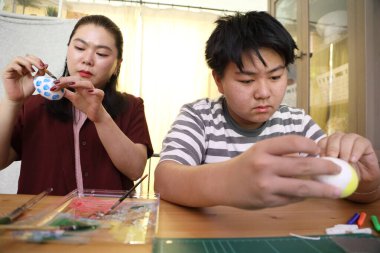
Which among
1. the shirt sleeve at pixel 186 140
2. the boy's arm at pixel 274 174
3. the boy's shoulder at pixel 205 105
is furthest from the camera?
the boy's shoulder at pixel 205 105

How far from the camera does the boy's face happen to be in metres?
0.80

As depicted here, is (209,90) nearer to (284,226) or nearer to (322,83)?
(322,83)

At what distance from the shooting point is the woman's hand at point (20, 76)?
88 centimetres

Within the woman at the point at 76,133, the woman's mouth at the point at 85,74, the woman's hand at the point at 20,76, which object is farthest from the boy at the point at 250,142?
the woman's hand at the point at 20,76

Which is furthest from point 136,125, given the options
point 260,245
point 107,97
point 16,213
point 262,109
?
point 260,245

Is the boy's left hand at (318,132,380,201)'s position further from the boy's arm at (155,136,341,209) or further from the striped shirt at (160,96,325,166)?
the striped shirt at (160,96,325,166)

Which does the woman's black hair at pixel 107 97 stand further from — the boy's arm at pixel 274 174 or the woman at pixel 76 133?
the boy's arm at pixel 274 174

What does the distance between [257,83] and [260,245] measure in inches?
18.2

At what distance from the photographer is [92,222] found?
1.59 ft

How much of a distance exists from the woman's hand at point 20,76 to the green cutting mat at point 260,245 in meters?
0.68

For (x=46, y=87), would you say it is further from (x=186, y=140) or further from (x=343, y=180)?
(x=343, y=180)

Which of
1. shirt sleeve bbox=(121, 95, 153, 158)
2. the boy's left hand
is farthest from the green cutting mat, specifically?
shirt sleeve bbox=(121, 95, 153, 158)

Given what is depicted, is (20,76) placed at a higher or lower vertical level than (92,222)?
higher

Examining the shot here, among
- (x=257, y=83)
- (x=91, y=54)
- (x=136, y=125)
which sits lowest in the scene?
(x=136, y=125)
